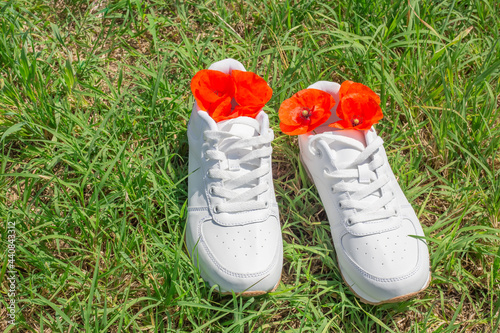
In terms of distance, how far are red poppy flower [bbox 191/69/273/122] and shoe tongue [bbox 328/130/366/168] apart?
425 millimetres

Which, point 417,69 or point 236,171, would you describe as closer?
point 236,171

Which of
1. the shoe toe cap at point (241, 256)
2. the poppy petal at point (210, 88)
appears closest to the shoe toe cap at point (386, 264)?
the shoe toe cap at point (241, 256)

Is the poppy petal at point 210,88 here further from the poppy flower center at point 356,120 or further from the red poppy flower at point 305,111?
the poppy flower center at point 356,120

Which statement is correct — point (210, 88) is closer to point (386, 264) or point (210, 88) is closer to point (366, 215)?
point (366, 215)

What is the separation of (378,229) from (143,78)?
5.54 ft

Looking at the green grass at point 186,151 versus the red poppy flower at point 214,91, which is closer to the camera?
the green grass at point 186,151

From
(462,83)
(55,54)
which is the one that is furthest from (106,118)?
(462,83)

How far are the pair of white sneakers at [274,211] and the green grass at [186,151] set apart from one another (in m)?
0.11

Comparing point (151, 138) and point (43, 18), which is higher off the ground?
point (43, 18)

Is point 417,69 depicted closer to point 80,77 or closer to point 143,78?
point 143,78

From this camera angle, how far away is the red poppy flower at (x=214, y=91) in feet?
6.81

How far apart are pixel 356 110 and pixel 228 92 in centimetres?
68

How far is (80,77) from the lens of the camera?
8.23 ft

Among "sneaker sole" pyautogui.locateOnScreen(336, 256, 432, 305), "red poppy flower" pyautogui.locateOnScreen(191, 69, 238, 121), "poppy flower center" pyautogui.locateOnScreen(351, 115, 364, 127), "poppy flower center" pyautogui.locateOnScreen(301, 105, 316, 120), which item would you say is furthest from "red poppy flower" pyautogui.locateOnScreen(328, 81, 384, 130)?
"sneaker sole" pyautogui.locateOnScreen(336, 256, 432, 305)
